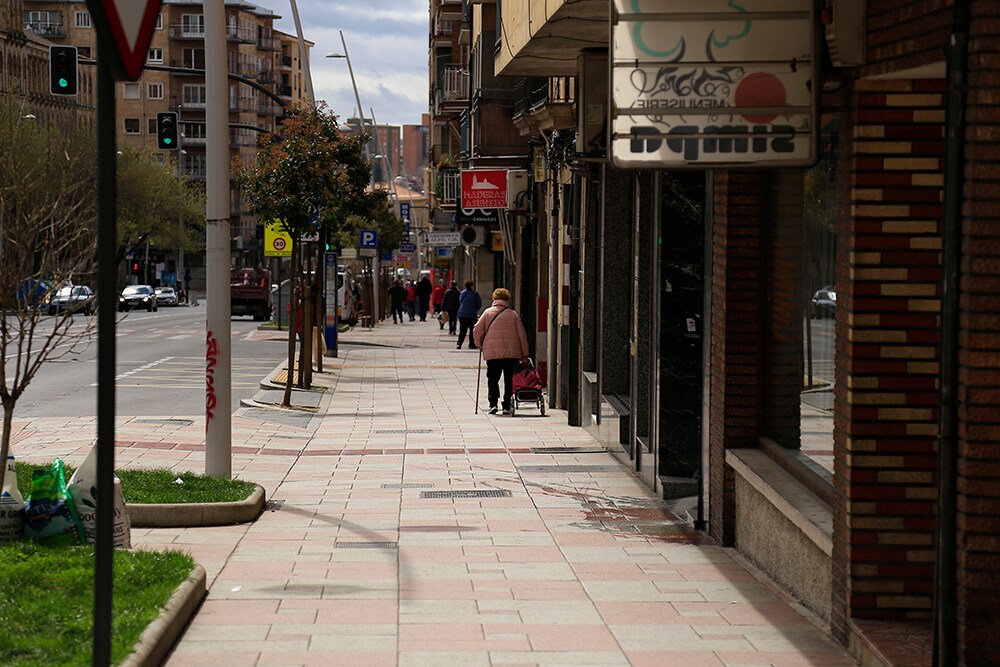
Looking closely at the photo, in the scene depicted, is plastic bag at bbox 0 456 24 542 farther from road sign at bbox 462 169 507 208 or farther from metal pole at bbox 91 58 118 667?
road sign at bbox 462 169 507 208

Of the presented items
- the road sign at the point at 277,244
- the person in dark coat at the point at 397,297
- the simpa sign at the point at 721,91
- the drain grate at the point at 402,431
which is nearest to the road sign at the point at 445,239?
the person in dark coat at the point at 397,297

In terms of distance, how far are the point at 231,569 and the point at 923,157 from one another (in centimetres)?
460

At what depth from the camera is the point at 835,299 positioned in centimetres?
822

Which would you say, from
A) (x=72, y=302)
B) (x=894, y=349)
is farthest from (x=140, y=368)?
(x=894, y=349)

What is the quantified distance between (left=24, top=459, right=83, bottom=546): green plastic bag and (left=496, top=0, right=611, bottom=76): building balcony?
5.59m

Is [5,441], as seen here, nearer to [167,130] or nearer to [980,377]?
[980,377]

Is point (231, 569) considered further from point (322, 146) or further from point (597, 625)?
point (322, 146)

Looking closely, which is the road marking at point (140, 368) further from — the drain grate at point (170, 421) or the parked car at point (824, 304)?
the parked car at point (824, 304)

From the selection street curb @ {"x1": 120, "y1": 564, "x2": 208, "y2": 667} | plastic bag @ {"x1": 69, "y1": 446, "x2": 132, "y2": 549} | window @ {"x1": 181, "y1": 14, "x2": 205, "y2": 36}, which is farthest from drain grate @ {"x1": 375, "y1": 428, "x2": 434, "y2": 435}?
window @ {"x1": 181, "y1": 14, "x2": 205, "y2": 36}

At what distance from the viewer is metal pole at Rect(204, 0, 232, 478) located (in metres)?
13.1

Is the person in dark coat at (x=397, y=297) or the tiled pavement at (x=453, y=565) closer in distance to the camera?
the tiled pavement at (x=453, y=565)

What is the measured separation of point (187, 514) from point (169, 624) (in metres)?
3.97

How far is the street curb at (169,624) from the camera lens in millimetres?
6891

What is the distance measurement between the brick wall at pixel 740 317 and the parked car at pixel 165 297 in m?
88.9
